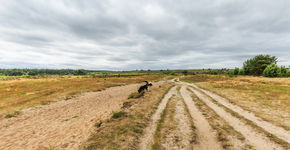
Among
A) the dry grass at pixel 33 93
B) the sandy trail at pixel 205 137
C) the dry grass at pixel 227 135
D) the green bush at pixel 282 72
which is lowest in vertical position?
the dry grass at pixel 33 93

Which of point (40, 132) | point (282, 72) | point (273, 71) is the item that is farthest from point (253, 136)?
point (282, 72)

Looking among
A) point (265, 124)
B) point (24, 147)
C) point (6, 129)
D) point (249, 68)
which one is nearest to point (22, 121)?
point (6, 129)

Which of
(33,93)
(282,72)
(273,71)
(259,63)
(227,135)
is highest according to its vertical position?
(259,63)

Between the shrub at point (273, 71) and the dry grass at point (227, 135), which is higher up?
the shrub at point (273, 71)

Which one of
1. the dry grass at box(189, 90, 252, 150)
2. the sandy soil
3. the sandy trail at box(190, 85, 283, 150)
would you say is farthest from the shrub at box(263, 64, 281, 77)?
the sandy soil

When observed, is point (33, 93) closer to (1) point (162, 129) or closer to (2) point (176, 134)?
(1) point (162, 129)

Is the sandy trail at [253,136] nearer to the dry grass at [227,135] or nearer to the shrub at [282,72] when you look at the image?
the dry grass at [227,135]

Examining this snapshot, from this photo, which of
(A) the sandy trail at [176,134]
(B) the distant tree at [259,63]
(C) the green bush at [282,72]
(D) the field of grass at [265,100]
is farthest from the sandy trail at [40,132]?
(B) the distant tree at [259,63]

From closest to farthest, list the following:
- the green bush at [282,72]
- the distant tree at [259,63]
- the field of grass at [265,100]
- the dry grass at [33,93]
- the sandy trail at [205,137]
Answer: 1. the sandy trail at [205,137]
2. the field of grass at [265,100]
3. the dry grass at [33,93]
4. the green bush at [282,72]
5. the distant tree at [259,63]

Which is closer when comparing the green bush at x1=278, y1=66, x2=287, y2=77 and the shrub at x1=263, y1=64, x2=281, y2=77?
the green bush at x1=278, y1=66, x2=287, y2=77

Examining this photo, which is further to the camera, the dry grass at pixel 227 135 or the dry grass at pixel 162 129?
the dry grass at pixel 162 129

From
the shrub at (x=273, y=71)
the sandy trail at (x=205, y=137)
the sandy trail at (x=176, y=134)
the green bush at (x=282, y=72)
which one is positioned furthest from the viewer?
the shrub at (x=273, y=71)

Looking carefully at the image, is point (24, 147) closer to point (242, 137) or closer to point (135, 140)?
point (135, 140)

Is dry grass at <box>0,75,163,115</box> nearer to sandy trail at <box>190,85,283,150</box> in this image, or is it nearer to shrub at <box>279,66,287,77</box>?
sandy trail at <box>190,85,283,150</box>
